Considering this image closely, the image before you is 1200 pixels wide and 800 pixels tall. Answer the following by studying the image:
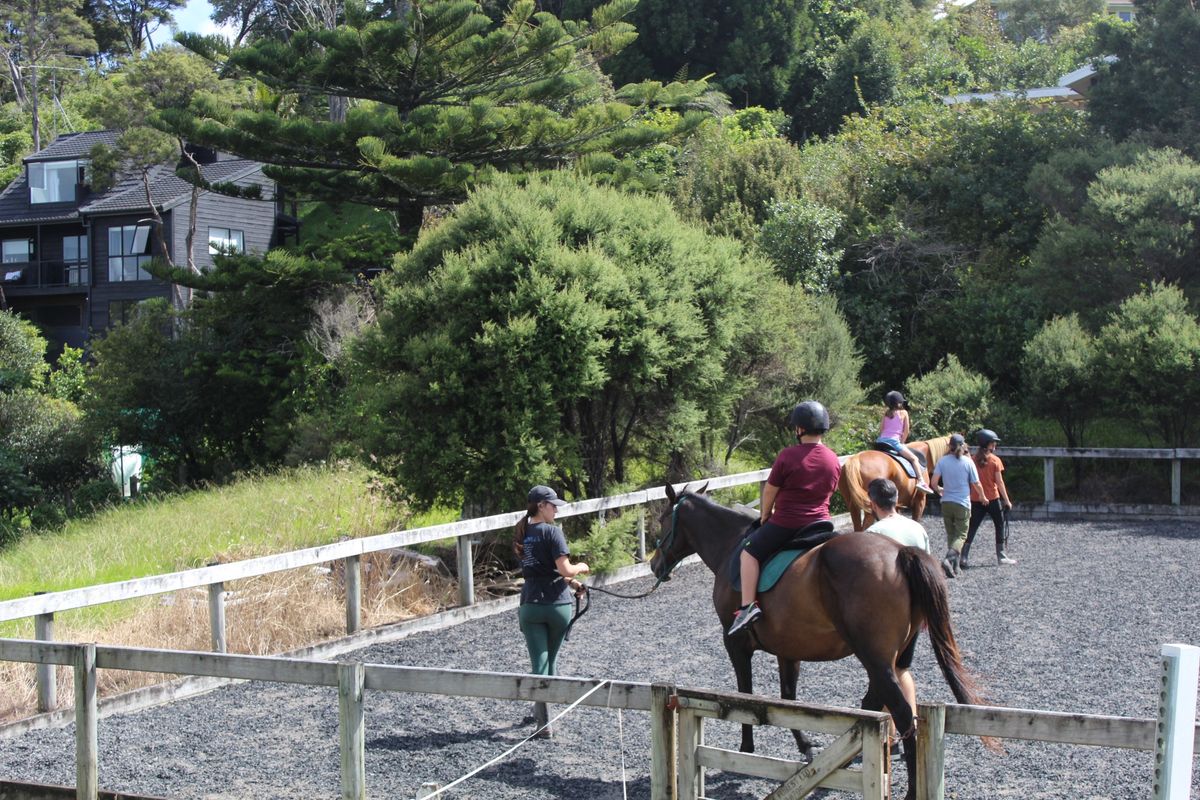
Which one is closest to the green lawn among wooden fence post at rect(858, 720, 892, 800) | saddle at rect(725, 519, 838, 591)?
saddle at rect(725, 519, 838, 591)

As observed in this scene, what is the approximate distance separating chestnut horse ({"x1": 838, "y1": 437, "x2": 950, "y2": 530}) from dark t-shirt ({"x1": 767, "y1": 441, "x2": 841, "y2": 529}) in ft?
19.3

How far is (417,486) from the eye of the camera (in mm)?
14664

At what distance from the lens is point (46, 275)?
5241cm

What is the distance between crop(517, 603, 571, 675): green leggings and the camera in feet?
25.7

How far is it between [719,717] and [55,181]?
5521 centimetres

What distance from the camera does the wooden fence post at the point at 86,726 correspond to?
6.11m

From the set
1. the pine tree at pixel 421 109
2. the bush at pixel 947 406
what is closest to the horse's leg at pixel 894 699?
the bush at pixel 947 406

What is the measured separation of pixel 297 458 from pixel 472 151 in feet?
27.7

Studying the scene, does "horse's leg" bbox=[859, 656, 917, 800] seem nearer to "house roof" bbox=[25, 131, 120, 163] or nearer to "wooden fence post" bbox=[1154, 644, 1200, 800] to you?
"wooden fence post" bbox=[1154, 644, 1200, 800]

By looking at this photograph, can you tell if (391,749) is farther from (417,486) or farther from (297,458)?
(297,458)

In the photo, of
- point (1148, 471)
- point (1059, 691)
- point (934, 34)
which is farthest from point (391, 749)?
point (934, 34)

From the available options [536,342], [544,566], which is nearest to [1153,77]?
[536,342]

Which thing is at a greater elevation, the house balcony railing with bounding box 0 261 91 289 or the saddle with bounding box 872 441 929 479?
the house balcony railing with bounding box 0 261 91 289

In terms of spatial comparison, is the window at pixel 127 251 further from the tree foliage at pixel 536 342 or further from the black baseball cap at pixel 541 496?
the black baseball cap at pixel 541 496
